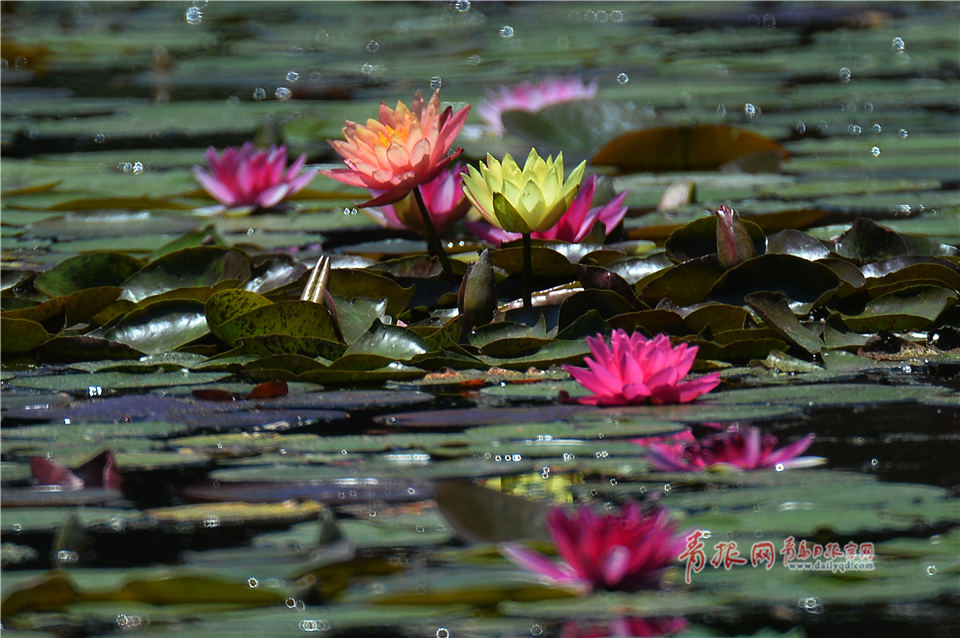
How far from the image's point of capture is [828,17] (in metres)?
7.62

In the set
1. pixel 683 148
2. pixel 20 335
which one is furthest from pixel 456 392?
pixel 683 148

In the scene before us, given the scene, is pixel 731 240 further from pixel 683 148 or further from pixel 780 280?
pixel 683 148

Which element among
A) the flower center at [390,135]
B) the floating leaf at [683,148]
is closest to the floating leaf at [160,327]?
the flower center at [390,135]

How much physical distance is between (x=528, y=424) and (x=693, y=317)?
1.61ft

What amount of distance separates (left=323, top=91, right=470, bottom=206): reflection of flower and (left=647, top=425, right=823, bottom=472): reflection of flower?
745 millimetres

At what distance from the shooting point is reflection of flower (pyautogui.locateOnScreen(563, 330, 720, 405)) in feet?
5.85

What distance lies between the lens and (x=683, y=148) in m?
3.71

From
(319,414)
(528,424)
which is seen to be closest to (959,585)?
(528,424)

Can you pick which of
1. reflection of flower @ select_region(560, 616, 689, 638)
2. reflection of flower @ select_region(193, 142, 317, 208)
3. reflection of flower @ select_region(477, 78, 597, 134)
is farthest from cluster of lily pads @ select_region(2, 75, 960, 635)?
reflection of flower @ select_region(477, 78, 597, 134)

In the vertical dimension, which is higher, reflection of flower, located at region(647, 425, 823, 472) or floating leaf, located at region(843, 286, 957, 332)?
reflection of flower, located at region(647, 425, 823, 472)

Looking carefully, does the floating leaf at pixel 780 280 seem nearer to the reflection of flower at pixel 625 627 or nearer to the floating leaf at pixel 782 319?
the floating leaf at pixel 782 319

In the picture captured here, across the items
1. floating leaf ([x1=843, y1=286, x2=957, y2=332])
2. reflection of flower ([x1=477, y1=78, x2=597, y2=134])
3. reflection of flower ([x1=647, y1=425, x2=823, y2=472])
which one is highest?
reflection of flower ([x1=647, y1=425, x2=823, y2=472])

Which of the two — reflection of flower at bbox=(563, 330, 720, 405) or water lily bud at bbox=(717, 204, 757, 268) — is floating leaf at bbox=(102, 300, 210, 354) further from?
water lily bud at bbox=(717, 204, 757, 268)

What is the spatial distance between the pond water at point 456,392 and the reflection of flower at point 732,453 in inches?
0.8
